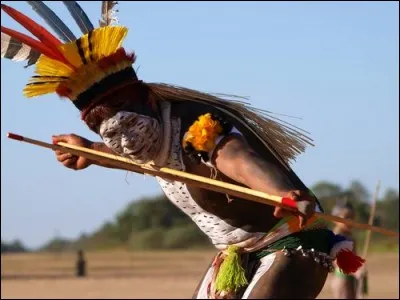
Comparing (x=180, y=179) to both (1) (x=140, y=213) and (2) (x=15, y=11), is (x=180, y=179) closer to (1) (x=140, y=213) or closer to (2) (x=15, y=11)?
(2) (x=15, y=11)

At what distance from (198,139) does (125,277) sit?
79.7 feet

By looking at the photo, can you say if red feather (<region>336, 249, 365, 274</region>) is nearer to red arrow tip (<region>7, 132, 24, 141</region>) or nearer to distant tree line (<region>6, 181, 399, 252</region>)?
red arrow tip (<region>7, 132, 24, 141</region>)

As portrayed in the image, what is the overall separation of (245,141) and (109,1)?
1.22 metres

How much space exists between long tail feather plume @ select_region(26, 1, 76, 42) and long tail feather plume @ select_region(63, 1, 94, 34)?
0.44 feet

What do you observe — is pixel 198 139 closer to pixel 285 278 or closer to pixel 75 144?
pixel 285 278

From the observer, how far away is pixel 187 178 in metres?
5.61

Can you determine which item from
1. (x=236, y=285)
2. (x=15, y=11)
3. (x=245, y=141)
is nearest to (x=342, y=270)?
(x=236, y=285)

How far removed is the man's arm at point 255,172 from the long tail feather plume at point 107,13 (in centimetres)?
109

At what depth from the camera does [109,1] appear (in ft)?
20.9

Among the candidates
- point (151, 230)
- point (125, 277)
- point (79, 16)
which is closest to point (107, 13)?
point (79, 16)

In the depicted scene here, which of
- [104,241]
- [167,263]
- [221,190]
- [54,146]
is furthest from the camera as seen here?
[104,241]

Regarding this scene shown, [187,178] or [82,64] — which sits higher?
[82,64]

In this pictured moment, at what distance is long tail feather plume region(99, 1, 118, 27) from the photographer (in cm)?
632

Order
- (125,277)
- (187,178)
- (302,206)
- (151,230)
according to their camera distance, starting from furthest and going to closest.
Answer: (151,230) → (125,277) → (187,178) → (302,206)
